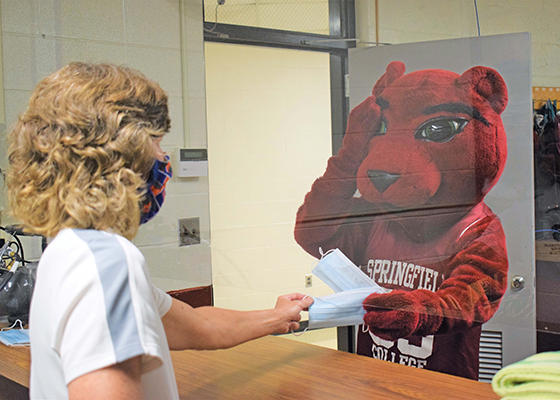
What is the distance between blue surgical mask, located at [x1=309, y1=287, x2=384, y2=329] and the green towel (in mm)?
533

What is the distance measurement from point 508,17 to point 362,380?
760mm

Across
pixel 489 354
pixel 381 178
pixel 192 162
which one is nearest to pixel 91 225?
pixel 381 178

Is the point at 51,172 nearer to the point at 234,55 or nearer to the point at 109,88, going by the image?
the point at 109,88

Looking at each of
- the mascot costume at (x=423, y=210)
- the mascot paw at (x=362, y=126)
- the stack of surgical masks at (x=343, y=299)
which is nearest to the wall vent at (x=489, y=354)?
the mascot costume at (x=423, y=210)

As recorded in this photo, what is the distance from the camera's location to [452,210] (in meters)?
1.12

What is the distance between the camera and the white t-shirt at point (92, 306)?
48 cm

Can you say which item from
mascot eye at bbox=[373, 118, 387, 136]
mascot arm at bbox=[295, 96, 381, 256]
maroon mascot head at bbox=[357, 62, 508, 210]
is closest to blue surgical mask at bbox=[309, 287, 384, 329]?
mascot arm at bbox=[295, 96, 381, 256]

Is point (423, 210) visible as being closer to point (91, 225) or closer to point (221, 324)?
point (221, 324)

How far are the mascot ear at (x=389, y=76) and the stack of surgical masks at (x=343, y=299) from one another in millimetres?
422

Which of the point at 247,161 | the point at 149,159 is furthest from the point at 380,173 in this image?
the point at 149,159

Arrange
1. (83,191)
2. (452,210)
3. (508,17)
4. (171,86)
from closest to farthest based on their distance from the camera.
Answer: (83,191), (508,17), (452,210), (171,86)

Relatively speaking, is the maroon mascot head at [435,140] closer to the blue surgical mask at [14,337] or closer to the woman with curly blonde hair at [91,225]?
the woman with curly blonde hair at [91,225]

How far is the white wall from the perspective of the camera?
176cm

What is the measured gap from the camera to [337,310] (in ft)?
4.27
